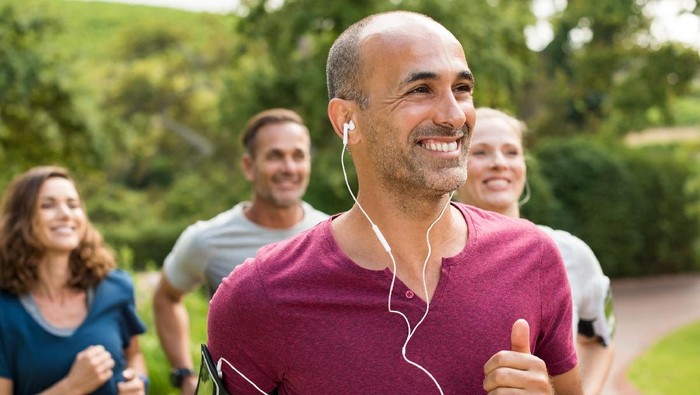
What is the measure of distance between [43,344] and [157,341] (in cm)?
347

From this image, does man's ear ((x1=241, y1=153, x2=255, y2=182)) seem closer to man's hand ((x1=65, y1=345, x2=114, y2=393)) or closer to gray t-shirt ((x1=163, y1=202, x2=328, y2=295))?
gray t-shirt ((x1=163, y1=202, x2=328, y2=295))

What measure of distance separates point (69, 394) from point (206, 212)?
17994mm

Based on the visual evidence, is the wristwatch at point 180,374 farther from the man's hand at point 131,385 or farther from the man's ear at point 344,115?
the man's ear at point 344,115

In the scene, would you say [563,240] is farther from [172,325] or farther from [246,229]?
[172,325]

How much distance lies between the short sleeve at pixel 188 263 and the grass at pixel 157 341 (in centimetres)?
55

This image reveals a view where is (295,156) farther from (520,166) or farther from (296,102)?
(296,102)

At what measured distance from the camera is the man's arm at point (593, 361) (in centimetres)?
332

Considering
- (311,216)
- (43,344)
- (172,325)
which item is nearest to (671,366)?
(311,216)

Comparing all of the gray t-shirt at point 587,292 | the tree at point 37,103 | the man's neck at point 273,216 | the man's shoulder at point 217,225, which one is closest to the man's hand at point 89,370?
the man's shoulder at point 217,225

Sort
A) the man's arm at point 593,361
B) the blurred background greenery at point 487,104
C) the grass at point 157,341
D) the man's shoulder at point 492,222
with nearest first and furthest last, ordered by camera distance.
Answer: the man's shoulder at point 492,222 < the man's arm at point 593,361 < the grass at point 157,341 < the blurred background greenery at point 487,104

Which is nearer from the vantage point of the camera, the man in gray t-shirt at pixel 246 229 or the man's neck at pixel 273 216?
→ the man in gray t-shirt at pixel 246 229

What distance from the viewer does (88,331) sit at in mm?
3947

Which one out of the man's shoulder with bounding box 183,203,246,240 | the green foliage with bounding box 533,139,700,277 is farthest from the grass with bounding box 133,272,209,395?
the green foliage with bounding box 533,139,700,277

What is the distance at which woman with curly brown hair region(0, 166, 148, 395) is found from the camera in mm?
3771
